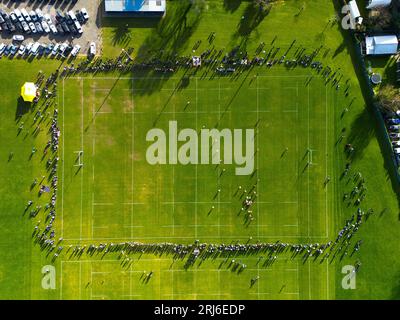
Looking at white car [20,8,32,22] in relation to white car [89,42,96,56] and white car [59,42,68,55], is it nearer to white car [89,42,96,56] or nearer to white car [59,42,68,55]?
white car [59,42,68,55]

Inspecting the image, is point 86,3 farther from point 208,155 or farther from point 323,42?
point 323,42

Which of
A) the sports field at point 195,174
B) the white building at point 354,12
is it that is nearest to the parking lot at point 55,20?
the sports field at point 195,174

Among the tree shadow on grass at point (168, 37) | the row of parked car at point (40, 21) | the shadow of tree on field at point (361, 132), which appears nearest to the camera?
the row of parked car at point (40, 21)

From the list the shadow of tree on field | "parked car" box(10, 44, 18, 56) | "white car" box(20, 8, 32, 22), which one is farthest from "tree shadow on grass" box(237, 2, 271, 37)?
Result: "parked car" box(10, 44, 18, 56)

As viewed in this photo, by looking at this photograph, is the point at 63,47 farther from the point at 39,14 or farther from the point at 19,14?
the point at 19,14

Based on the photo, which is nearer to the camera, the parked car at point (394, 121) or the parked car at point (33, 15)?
the parked car at point (33, 15)

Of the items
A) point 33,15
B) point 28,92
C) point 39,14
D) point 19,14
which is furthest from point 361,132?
point 19,14

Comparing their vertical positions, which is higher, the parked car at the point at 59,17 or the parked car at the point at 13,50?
the parked car at the point at 59,17

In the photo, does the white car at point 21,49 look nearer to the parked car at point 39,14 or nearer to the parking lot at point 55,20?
the parking lot at point 55,20
